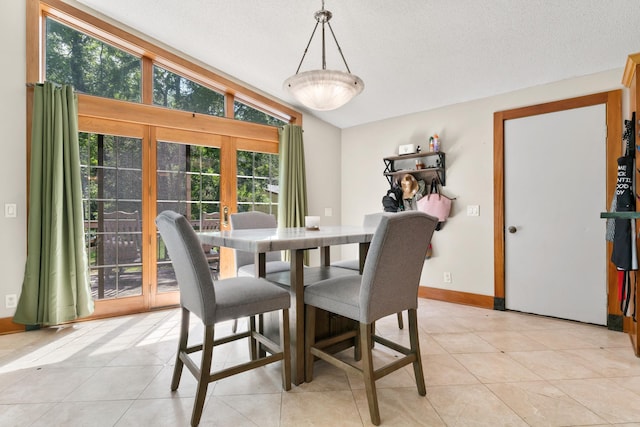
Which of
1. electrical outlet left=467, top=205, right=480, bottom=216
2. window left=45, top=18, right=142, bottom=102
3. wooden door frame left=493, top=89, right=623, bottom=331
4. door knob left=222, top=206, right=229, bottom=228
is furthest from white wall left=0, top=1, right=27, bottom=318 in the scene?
wooden door frame left=493, top=89, right=623, bottom=331

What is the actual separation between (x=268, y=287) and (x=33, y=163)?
2.42m

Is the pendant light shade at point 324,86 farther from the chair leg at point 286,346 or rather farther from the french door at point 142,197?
the french door at point 142,197

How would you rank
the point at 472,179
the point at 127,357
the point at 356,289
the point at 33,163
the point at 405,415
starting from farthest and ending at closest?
1. the point at 472,179
2. the point at 33,163
3. the point at 127,357
4. the point at 356,289
5. the point at 405,415

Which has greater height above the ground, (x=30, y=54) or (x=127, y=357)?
(x=30, y=54)

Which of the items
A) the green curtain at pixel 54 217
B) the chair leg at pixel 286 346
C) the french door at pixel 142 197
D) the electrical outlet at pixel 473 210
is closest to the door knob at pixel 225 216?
the french door at pixel 142 197

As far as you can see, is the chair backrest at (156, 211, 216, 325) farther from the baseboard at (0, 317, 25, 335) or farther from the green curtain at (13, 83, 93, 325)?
the baseboard at (0, 317, 25, 335)

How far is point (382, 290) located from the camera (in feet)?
5.17

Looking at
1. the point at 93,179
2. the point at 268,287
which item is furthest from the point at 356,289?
the point at 93,179

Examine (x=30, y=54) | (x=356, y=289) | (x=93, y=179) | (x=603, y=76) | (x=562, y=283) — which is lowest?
(x=562, y=283)

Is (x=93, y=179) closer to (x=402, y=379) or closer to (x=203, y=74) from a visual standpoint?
(x=203, y=74)

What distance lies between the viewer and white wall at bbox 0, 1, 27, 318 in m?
2.63

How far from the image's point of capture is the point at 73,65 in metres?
3.03

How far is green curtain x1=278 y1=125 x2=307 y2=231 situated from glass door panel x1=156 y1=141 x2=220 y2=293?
76 cm

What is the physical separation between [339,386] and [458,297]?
7.12ft
